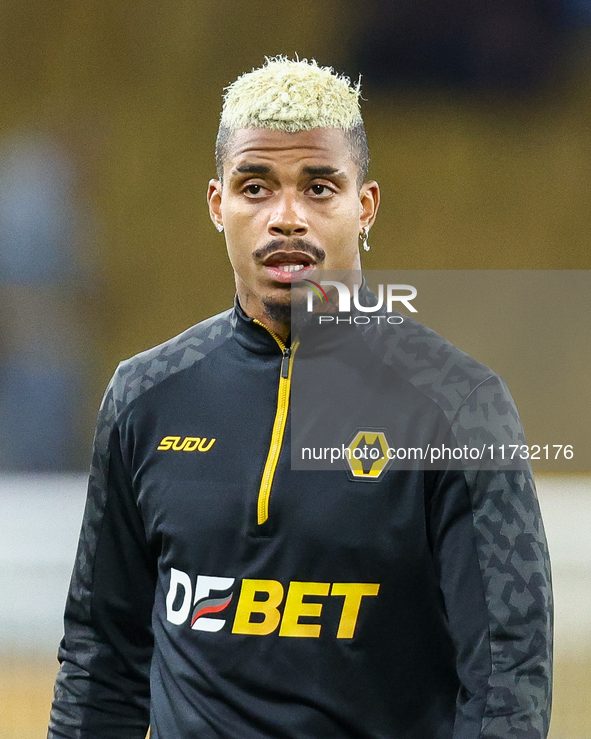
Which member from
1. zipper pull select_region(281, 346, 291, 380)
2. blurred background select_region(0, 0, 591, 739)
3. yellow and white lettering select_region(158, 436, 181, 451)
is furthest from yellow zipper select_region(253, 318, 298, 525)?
blurred background select_region(0, 0, 591, 739)

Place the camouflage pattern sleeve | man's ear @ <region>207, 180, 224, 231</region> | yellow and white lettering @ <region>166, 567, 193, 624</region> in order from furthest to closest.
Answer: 1. man's ear @ <region>207, 180, 224, 231</region>
2. yellow and white lettering @ <region>166, 567, 193, 624</region>
3. the camouflage pattern sleeve

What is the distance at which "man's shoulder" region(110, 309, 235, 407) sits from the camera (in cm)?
103

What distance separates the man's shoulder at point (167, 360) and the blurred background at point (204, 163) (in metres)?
1.59

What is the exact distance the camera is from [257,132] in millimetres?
972

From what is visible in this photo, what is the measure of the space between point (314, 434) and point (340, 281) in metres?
0.16

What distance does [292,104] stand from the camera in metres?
0.97

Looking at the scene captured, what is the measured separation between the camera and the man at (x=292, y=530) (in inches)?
33.9

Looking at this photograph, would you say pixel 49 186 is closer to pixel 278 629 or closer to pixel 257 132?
pixel 257 132

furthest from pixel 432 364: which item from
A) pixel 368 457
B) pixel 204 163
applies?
pixel 204 163

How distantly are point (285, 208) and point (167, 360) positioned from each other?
21 centimetres

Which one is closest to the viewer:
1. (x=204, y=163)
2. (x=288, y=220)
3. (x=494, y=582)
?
(x=494, y=582)

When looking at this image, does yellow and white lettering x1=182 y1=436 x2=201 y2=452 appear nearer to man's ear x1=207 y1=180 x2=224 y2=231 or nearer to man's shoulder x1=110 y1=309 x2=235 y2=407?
man's shoulder x1=110 y1=309 x2=235 y2=407

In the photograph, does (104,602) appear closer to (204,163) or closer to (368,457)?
(368,457)

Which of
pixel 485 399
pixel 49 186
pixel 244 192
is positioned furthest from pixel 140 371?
pixel 49 186
